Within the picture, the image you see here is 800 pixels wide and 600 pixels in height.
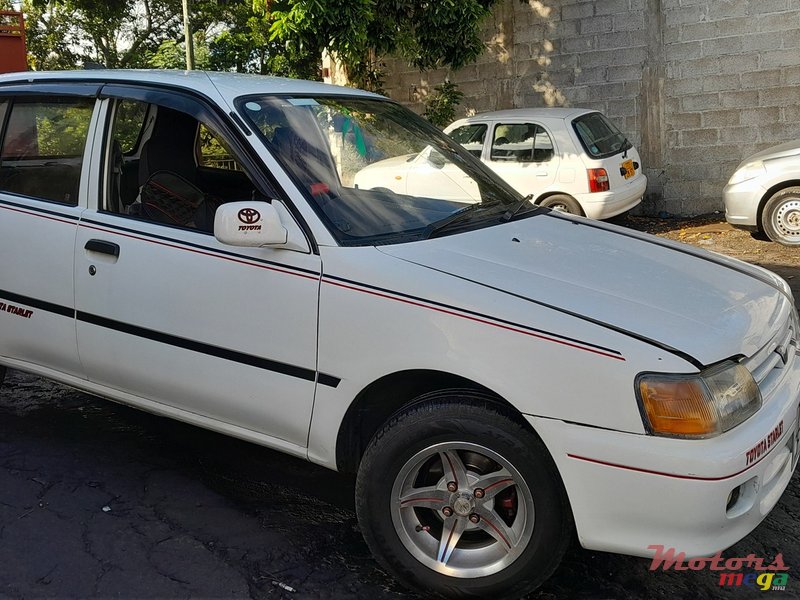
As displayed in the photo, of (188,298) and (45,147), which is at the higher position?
(45,147)

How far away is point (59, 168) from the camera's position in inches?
152

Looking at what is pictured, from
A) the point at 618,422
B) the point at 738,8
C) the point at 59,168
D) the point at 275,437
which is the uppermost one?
the point at 738,8

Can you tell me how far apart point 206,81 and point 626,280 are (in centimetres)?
197

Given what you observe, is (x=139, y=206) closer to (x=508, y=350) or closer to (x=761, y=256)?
(x=508, y=350)

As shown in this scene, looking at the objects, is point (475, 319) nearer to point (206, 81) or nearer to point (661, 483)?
point (661, 483)

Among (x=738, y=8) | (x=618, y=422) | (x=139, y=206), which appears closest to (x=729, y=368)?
(x=618, y=422)

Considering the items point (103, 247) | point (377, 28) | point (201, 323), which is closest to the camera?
point (201, 323)

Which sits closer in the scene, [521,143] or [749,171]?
[749,171]

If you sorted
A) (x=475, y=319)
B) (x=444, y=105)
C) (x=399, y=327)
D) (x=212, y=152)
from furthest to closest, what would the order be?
(x=444, y=105) → (x=212, y=152) → (x=399, y=327) → (x=475, y=319)

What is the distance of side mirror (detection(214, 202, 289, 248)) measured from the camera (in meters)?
2.95

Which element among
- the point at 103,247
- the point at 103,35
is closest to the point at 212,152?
the point at 103,247

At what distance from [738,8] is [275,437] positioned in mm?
10382

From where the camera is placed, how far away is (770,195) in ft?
29.9

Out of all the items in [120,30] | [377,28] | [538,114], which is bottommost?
[538,114]
